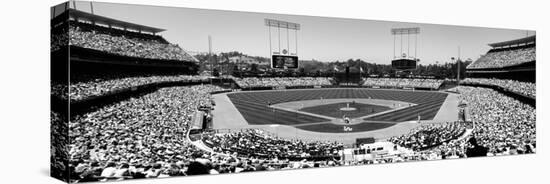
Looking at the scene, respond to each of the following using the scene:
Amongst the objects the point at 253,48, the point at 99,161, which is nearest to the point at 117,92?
the point at 99,161

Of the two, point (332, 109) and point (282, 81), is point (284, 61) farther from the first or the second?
point (332, 109)

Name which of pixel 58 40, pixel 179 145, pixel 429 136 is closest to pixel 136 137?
pixel 179 145

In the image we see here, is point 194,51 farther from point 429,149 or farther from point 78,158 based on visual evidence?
point 429,149

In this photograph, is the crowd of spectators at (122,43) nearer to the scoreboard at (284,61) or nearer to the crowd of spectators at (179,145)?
the crowd of spectators at (179,145)

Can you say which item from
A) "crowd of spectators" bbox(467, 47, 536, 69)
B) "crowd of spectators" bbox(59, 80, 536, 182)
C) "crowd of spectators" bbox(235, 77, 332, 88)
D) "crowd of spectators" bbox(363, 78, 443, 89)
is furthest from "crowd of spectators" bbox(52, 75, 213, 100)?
"crowd of spectators" bbox(467, 47, 536, 69)

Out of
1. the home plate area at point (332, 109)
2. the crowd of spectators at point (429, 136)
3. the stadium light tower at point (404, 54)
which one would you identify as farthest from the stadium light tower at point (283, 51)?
the crowd of spectators at point (429, 136)

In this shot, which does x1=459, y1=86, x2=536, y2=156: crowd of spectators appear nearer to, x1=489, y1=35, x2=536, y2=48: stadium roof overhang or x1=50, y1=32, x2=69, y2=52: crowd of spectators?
x1=489, y1=35, x2=536, y2=48: stadium roof overhang
